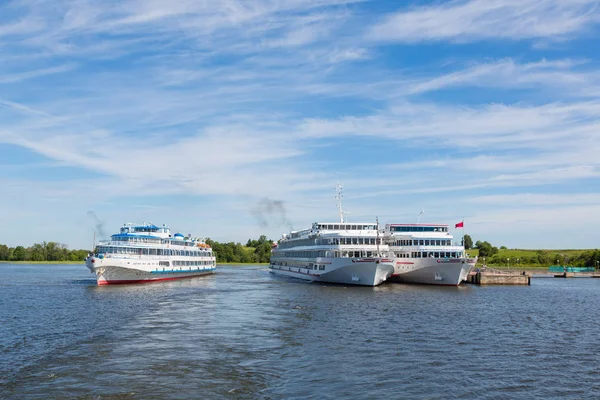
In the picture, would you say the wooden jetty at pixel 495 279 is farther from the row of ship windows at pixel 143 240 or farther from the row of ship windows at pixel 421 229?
the row of ship windows at pixel 143 240

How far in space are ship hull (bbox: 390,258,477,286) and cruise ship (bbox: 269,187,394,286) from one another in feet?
11.2

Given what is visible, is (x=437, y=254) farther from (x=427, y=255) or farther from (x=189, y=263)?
(x=189, y=263)

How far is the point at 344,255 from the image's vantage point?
87500 mm

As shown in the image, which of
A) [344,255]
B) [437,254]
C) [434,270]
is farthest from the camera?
[437,254]

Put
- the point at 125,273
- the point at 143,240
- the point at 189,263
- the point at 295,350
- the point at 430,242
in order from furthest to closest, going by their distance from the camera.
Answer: the point at 189,263 < the point at 143,240 < the point at 430,242 < the point at 125,273 < the point at 295,350

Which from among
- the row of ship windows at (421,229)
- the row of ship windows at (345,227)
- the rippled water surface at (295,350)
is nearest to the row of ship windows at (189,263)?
the row of ship windows at (345,227)

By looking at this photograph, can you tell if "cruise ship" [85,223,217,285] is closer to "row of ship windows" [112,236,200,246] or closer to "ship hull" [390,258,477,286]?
"row of ship windows" [112,236,200,246]

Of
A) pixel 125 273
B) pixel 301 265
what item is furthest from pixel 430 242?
pixel 125 273

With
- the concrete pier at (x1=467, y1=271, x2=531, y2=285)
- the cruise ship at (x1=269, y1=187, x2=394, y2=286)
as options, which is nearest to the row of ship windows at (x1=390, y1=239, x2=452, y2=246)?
the cruise ship at (x1=269, y1=187, x2=394, y2=286)

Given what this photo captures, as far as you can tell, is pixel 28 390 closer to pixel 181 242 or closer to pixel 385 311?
pixel 385 311

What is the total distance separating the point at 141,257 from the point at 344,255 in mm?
36497

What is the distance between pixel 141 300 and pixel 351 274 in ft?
113

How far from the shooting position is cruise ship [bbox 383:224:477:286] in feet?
290

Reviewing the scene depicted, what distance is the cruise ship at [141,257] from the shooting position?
8662cm
